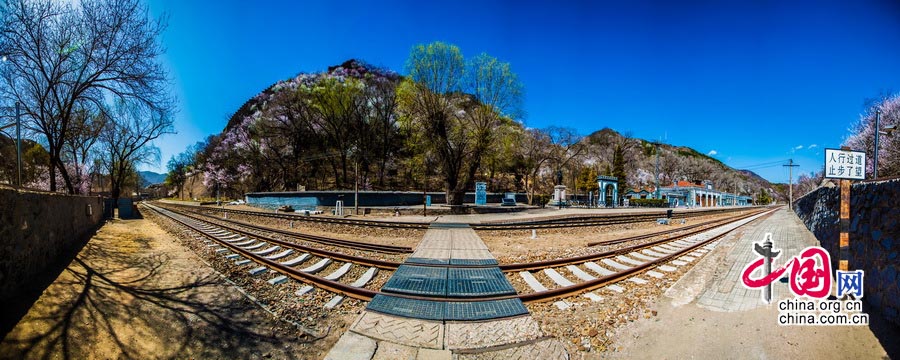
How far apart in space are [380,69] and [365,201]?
26.8 m

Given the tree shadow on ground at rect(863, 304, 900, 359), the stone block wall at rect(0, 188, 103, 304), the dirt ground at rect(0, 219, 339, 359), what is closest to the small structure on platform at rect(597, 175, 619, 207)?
the tree shadow on ground at rect(863, 304, 900, 359)

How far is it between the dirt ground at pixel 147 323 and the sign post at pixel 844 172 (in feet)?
25.4

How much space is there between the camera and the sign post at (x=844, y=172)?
4.57 metres

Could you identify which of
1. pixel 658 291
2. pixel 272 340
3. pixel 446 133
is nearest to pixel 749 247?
pixel 658 291

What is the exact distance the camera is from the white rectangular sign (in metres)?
4.60

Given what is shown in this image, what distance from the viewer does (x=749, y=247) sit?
29.6ft

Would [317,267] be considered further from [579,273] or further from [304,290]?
[579,273]

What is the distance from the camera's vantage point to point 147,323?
4098mm

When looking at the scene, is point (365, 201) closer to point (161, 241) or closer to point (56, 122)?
point (161, 241)

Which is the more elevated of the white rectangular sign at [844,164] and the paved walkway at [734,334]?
the white rectangular sign at [844,164]

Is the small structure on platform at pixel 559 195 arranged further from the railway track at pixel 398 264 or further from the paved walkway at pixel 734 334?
the paved walkway at pixel 734 334

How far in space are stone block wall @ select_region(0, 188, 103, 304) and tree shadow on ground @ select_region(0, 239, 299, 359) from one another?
38 centimetres

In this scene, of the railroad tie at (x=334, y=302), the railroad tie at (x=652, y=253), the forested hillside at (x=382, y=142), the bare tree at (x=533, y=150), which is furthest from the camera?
the bare tree at (x=533, y=150)

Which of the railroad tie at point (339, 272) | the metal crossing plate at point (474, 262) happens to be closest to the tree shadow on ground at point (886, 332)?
the metal crossing plate at point (474, 262)
